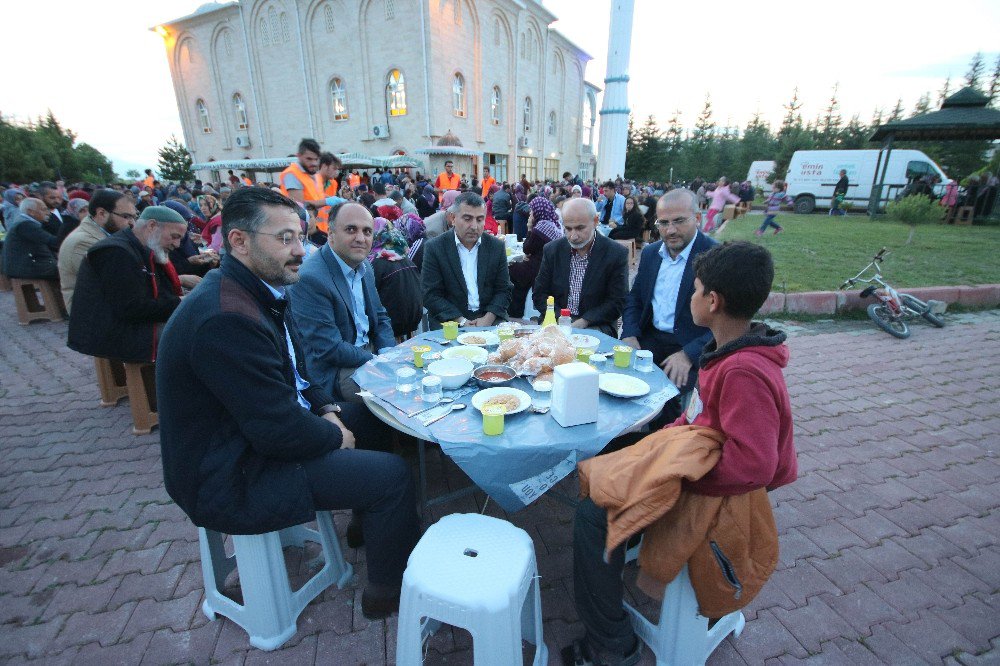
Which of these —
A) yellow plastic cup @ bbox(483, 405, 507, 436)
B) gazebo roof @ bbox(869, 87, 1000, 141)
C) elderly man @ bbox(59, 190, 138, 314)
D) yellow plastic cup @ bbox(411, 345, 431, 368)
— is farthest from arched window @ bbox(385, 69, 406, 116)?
yellow plastic cup @ bbox(483, 405, 507, 436)

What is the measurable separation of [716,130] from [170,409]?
6120 cm

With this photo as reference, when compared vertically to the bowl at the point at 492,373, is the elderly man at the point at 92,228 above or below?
above

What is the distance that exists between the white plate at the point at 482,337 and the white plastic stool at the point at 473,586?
1389 millimetres

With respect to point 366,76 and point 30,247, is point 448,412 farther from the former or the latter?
point 366,76

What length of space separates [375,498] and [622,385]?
132 cm

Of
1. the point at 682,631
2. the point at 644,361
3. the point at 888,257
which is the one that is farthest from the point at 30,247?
the point at 888,257

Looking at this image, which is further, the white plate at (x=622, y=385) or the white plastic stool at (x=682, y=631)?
the white plate at (x=622, y=385)

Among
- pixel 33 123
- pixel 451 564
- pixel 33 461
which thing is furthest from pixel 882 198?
pixel 33 123

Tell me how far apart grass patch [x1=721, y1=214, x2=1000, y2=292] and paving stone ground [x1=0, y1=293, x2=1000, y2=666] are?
394 cm

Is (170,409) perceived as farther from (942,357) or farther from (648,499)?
(942,357)

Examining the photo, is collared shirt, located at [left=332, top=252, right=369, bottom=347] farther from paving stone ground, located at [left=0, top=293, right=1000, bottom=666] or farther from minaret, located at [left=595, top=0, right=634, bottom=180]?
minaret, located at [left=595, top=0, right=634, bottom=180]

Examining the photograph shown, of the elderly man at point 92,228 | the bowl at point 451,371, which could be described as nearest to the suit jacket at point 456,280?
the bowl at point 451,371

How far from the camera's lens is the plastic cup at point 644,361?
250 cm

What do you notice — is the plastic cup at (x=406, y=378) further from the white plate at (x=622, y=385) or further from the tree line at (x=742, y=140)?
the tree line at (x=742, y=140)
